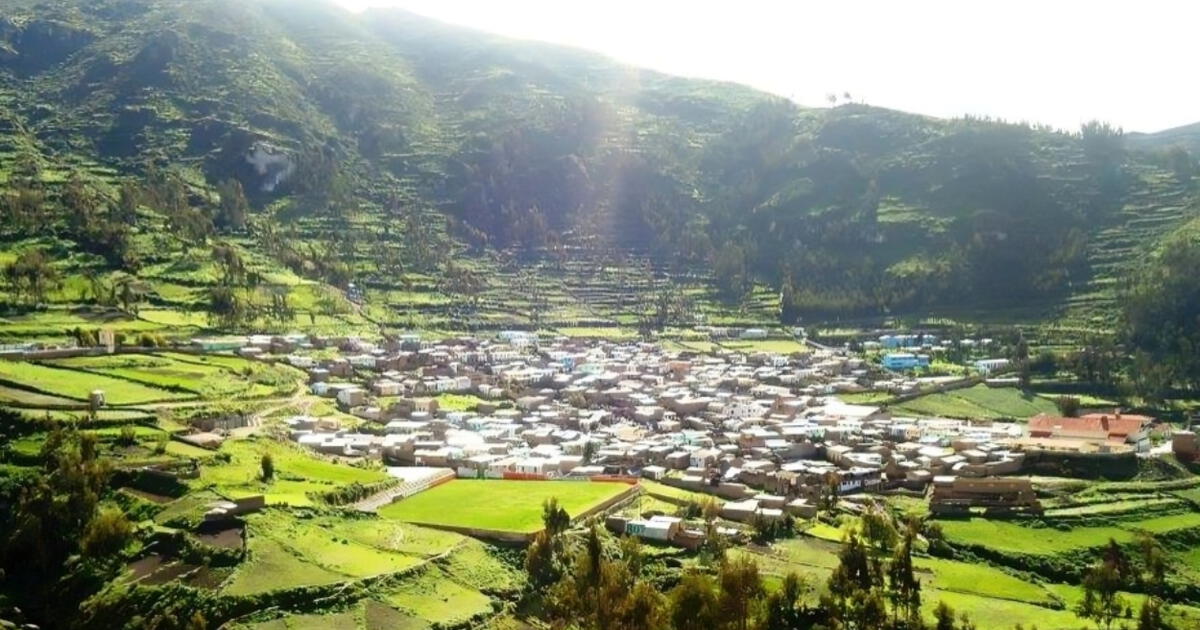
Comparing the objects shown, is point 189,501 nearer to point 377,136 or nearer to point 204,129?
point 204,129

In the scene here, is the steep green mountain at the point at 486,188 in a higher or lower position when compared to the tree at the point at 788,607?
higher

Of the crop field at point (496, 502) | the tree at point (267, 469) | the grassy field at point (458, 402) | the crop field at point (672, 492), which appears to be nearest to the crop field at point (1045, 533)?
the crop field at point (672, 492)

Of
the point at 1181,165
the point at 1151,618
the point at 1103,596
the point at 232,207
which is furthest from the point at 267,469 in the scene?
the point at 1181,165

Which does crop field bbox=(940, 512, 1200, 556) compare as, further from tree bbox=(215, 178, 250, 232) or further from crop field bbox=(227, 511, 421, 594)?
tree bbox=(215, 178, 250, 232)

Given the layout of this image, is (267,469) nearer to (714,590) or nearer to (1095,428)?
(714,590)

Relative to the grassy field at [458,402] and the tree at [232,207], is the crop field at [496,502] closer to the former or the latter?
the grassy field at [458,402]
